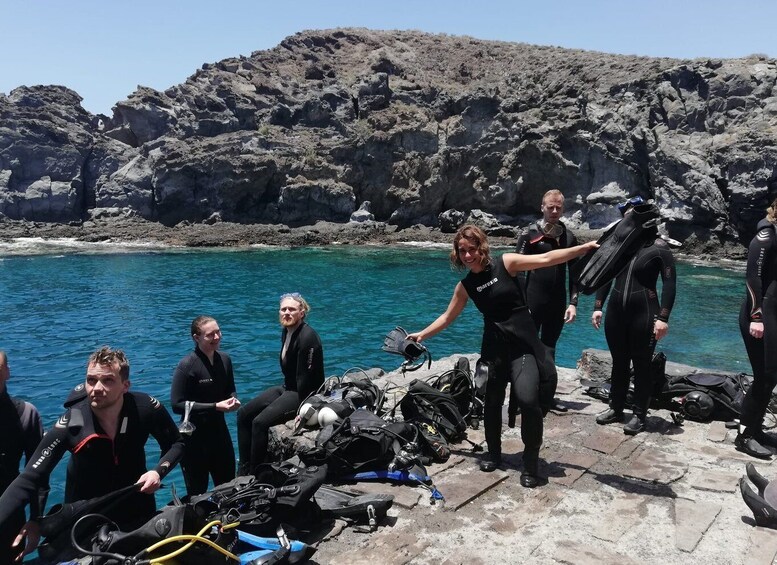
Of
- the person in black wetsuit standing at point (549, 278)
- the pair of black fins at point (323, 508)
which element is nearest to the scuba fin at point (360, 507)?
the pair of black fins at point (323, 508)

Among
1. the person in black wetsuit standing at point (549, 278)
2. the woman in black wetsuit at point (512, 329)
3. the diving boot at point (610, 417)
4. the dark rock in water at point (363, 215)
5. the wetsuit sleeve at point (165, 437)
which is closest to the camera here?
the wetsuit sleeve at point (165, 437)

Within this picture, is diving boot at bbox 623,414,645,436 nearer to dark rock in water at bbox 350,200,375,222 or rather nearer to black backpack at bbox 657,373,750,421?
black backpack at bbox 657,373,750,421

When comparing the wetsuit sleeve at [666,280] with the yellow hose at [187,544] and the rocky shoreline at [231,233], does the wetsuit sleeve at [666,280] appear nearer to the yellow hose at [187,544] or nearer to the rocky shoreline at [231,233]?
the yellow hose at [187,544]

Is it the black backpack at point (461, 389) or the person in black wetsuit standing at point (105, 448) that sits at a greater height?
the person in black wetsuit standing at point (105, 448)

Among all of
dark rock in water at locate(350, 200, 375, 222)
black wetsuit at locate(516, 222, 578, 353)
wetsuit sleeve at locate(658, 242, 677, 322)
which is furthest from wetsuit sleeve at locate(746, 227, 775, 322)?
dark rock in water at locate(350, 200, 375, 222)

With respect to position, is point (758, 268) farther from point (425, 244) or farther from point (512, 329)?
point (425, 244)

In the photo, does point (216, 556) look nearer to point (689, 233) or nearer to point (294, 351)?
point (294, 351)

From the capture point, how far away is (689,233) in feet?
104

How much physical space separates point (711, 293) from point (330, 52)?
2037 inches

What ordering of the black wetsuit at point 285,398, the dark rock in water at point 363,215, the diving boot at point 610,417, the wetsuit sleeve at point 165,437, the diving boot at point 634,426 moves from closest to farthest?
the wetsuit sleeve at point 165,437 → the black wetsuit at point 285,398 → the diving boot at point 634,426 → the diving boot at point 610,417 → the dark rock in water at point 363,215

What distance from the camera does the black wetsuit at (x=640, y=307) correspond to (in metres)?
4.43

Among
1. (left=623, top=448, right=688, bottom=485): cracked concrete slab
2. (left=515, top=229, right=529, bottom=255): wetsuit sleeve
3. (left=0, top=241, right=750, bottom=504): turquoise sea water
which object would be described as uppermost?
(left=515, top=229, right=529, bottom=255): wetsuit sleeve

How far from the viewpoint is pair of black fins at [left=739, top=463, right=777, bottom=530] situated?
10.2 ft

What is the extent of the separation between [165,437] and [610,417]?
3.63 meters
